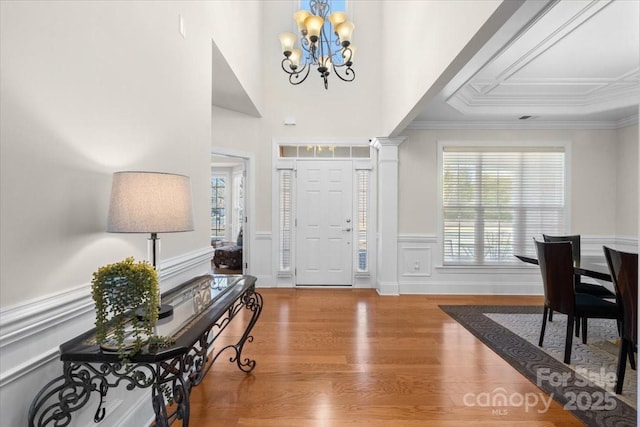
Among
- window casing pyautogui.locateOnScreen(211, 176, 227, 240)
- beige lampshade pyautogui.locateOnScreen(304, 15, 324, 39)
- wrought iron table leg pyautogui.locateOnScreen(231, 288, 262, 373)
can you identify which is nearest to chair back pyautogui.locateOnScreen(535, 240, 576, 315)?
wrought iron table leg pyautogui.locateOnScreen(231, 288, 262, 373)

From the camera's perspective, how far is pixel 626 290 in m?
2.00

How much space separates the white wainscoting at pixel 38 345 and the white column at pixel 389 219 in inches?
143

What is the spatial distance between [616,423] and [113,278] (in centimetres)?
266

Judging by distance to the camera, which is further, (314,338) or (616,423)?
(314,338)

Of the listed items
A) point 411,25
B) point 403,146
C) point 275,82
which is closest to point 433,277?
point 403,146

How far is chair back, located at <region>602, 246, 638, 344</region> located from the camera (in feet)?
6.33

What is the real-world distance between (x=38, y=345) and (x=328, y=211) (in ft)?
13.4

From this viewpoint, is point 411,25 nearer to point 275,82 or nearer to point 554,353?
point 275,82

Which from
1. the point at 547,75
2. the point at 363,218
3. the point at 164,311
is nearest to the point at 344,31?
the point at 547,75

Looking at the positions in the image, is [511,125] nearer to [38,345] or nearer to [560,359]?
[560,359]

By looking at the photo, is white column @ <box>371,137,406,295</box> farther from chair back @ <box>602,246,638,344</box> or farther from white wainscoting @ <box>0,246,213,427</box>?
white wainscoting @ <box>0,246,213,427</box>

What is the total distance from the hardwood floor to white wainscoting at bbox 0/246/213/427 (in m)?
0.79

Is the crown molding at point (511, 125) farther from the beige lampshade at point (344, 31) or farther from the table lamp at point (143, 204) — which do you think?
the table lamp at point (143, 204)

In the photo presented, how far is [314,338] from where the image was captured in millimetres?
2980
